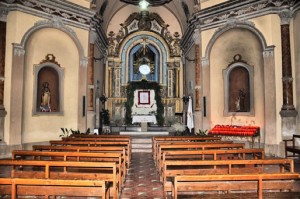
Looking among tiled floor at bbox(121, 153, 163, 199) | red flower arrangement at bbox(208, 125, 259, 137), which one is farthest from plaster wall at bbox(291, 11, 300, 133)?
tiled floor at bbox(121, 153, 163, 199)

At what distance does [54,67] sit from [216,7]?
24.3 feet

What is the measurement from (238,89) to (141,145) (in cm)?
489

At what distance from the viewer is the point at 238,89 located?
12.0m

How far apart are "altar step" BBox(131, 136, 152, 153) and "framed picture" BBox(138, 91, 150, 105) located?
5.54 m

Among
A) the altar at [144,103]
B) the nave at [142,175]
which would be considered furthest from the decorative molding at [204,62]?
the nave at [142,175]

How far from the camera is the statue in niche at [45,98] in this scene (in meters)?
11.3

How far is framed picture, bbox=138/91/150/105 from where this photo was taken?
17.1 meters

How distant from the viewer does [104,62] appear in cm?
1758

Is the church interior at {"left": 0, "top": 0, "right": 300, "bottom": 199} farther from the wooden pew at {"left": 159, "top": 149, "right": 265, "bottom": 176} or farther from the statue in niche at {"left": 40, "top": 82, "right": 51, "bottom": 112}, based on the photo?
the wooden pew at {"left": 159, "top": 149, "right": 265, "bottom": 176}

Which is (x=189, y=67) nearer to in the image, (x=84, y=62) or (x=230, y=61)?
(x=230, y=61)

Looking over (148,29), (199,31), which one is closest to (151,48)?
(148,29)

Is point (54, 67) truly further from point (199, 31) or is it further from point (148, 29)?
point (148, 29)

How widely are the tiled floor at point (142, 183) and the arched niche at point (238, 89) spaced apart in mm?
5239

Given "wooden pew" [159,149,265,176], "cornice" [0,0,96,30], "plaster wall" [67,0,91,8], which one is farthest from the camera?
"plaster wall" [67,0,91,8]
